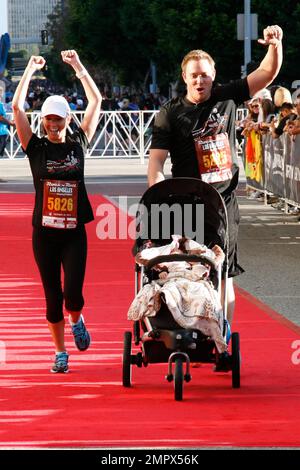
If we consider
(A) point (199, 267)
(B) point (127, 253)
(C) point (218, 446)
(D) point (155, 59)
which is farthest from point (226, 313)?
(D) point (155, 59)

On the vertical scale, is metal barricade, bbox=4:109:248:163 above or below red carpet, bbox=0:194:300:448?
below

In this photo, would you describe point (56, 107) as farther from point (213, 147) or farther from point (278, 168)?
point (278, 168)

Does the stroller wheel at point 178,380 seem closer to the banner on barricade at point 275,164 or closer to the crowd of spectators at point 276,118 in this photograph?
the crowd of spectators at point 276,118

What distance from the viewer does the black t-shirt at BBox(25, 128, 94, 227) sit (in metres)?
10.1

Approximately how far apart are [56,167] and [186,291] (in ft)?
4.26

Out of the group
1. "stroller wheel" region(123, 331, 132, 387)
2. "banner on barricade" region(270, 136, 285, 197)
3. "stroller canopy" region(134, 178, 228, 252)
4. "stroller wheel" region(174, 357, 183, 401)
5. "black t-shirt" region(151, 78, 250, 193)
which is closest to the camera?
"stroller wheel" region(174, 357, 183, 401)

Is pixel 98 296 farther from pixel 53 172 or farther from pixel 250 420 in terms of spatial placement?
pixel 250 420

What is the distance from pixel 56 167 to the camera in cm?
1014

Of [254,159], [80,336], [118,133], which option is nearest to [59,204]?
[80,336]

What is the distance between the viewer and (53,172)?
10133 millimetres

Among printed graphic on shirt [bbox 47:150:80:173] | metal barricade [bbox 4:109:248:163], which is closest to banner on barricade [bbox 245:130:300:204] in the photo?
printed graphic on shirt [bbox 47:150:80:173]

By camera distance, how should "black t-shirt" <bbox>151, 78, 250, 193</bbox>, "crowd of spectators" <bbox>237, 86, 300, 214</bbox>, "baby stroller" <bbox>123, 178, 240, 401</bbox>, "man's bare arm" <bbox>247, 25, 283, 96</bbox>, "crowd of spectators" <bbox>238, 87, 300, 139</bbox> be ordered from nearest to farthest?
"baby stroller" <bbox>123, 178, 240, 401</bbox> → "black t-shirt" <bbox>151, 78, 250, 193</bbox> → "man's bare arm" <bbox>247, 25, 283, 96</bbox> → "crowd of spectators" <bbox>238, 87, 300, 139</bbox> → "crowd of spectators" <bbox>237, 86, 300, 214</bbox>

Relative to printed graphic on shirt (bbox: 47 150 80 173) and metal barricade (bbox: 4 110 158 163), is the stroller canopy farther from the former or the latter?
metal barricade (bbox: 4 110 158 163)

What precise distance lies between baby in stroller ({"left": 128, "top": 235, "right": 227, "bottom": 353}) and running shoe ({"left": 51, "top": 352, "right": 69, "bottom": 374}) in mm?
913
